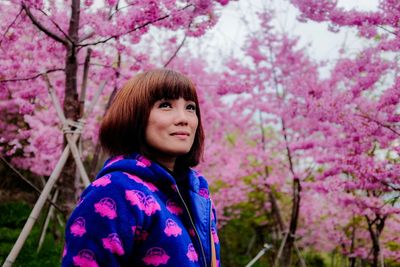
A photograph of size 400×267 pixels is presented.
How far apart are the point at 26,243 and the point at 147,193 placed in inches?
240

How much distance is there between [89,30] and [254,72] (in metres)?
4.47

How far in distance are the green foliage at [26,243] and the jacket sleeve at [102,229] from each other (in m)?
4.56

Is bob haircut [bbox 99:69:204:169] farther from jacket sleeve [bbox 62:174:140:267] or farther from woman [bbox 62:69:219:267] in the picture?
jacket sleeve [bbox 62:174:140:267]

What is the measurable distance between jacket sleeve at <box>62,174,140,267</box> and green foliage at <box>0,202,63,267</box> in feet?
15.0

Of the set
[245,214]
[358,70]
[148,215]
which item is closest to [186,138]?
[148,215]

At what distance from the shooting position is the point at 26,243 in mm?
6711

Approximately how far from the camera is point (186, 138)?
5.41ft

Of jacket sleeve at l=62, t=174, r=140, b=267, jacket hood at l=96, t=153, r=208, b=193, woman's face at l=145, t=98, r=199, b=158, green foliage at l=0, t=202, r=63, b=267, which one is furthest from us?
green foliage at l=0, t=202, r=63, b=267

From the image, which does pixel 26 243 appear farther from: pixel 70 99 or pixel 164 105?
pixel 164 105

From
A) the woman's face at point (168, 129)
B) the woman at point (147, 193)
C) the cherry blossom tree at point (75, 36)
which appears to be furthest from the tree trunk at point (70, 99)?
the woman's face at point (168, 129)

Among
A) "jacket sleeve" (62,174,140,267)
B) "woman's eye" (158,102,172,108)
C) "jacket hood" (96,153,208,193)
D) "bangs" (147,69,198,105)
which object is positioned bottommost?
"jacket sleeve" (62,174,140,267)

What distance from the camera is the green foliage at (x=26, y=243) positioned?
563 cm

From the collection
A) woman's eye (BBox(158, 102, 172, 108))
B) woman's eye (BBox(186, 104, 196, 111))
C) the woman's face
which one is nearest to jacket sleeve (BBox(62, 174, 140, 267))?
the woman's face

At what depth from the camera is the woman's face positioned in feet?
5.32
